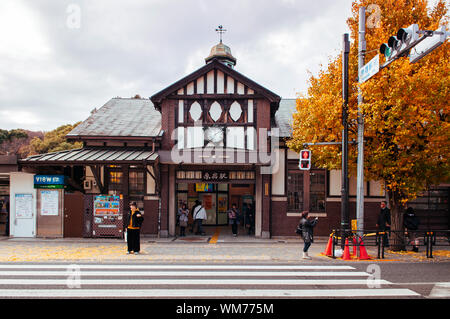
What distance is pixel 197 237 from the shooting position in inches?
613

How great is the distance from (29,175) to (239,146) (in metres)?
10.0

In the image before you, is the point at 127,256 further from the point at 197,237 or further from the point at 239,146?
the point at 239,146

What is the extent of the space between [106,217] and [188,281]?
8.02 meters

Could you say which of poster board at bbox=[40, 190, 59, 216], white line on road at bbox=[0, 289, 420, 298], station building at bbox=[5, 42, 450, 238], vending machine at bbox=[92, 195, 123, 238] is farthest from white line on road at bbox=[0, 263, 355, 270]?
poster board at bbox=[40, 190, 59, 216]

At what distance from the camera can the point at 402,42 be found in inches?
316

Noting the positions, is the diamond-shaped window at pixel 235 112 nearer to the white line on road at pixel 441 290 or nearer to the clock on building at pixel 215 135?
the clock on building at pixel 215 135

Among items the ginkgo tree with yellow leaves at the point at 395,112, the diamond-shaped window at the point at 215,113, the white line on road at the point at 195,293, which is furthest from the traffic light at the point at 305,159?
the white line on road at the point at 195,293

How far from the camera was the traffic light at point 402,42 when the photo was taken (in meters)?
7.52

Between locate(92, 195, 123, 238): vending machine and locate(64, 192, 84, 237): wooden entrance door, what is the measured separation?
27.9 inches

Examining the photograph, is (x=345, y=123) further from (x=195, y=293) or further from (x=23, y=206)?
(x=23, y=206)

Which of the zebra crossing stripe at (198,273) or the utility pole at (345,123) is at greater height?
the utility pole at (345,123)

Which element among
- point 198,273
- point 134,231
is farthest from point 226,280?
point 134,231

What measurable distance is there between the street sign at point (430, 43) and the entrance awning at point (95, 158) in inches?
403
